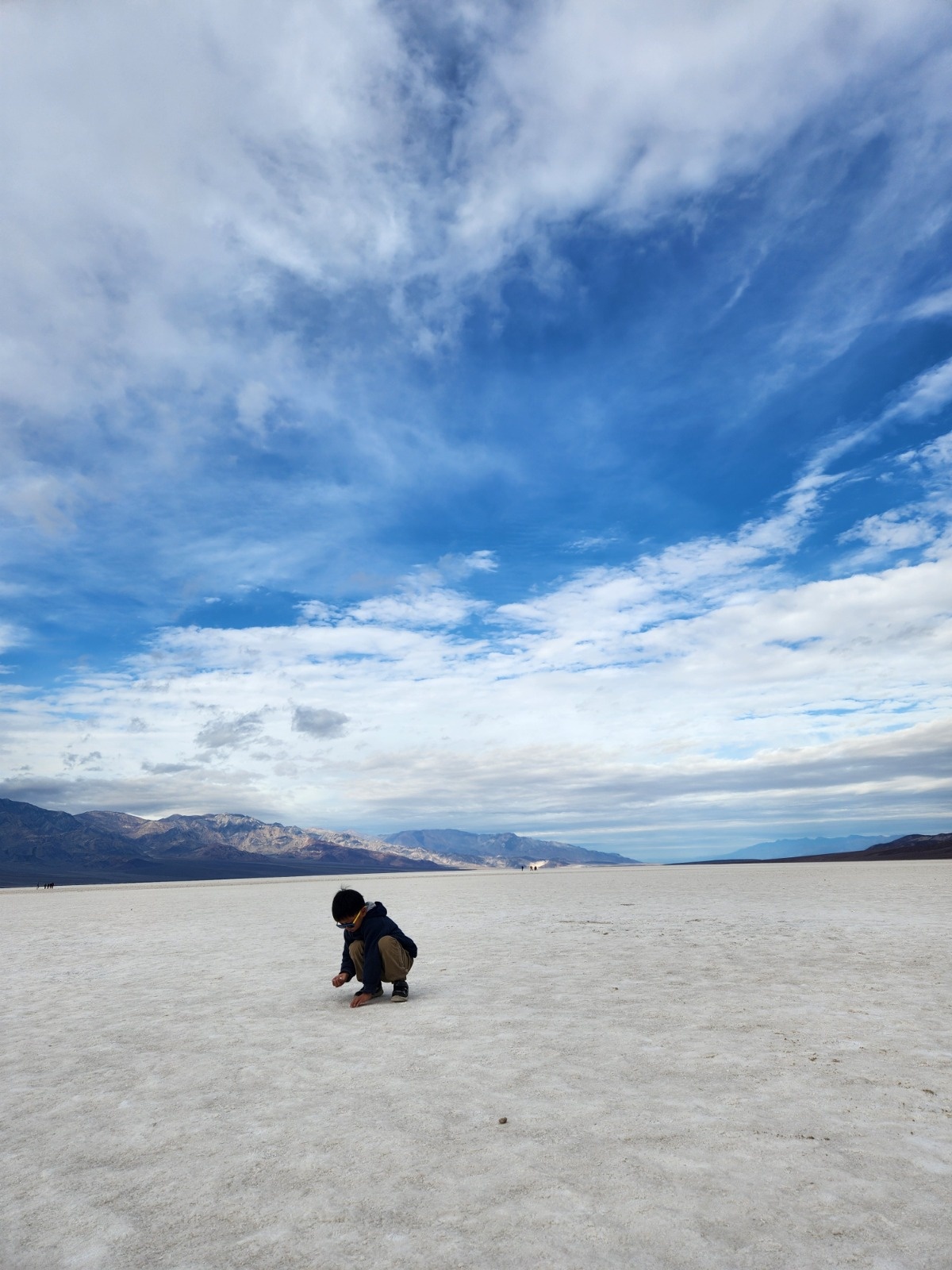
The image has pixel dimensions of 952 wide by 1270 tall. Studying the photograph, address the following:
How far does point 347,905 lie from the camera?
833 cm

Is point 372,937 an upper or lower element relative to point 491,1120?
upper

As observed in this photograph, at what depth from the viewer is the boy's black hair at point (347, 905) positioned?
8.31 m

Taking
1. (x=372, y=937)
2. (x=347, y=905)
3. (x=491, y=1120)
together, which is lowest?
(x=491, y=1120)

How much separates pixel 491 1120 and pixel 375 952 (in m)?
3.99

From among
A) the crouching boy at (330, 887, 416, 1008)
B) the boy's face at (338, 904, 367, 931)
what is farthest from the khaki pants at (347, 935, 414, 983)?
the boy's face at (338, 904, 367, 931)

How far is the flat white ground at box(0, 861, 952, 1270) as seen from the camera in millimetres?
3465

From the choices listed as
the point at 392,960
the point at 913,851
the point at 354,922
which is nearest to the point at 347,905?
the point at 354,922

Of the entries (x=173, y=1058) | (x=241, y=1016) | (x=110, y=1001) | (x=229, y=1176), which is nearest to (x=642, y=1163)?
(x=229, y=1176)

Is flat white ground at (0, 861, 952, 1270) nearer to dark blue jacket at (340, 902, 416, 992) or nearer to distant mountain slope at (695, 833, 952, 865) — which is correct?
dark blue jacket at (340, 902, 416, 992)

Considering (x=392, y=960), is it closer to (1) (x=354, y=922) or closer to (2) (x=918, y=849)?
(1) (x=354, y=922)

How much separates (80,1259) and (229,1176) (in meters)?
0.92

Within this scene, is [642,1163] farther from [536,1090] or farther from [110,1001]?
[110,1001]

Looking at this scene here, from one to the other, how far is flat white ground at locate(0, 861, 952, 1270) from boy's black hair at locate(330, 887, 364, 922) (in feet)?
3.31

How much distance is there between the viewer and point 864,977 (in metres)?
9.54
